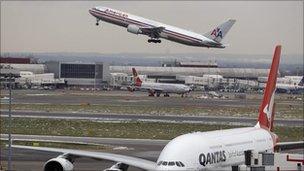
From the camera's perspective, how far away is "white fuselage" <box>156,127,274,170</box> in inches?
1540

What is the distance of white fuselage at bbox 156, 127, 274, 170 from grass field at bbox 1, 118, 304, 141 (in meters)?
35.5

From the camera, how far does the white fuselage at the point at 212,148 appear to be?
3912 centimetres

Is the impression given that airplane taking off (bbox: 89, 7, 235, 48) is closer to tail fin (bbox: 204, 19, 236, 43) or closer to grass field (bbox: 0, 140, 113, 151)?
tail fin (bbox: 204, 19, 236, 43)

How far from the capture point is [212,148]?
42.6 meters

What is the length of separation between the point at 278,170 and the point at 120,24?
309 feet

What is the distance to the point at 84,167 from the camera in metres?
56.4

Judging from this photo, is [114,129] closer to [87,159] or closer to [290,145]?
[87,159]

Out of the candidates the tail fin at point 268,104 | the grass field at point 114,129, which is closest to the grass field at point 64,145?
the grass field at point 114,129

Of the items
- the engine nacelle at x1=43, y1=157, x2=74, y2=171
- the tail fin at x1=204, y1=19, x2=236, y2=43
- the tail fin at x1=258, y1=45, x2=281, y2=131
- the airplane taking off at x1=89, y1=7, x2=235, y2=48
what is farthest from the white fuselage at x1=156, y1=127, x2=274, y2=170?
the tail fin at x1=204, y1=19, x2=236, y2=43

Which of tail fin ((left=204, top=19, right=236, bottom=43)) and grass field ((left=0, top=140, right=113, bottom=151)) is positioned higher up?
tail fin ((left=204, top=19, right=236, bottom=43))

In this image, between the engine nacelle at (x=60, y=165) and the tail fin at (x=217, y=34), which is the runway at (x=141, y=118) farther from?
the engine nacelle at (x=60, y=165)

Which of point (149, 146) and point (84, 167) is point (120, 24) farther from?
point (84, 167)

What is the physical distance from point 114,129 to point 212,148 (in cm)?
5196

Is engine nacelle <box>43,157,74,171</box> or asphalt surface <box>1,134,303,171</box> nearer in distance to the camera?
engine nacelle <box>43,157,74,171</box>
